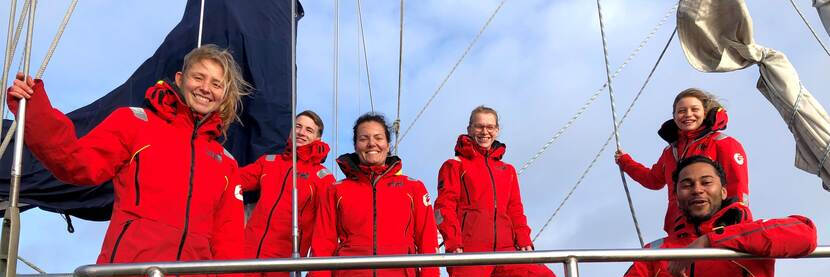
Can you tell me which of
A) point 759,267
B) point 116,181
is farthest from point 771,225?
point 116,181

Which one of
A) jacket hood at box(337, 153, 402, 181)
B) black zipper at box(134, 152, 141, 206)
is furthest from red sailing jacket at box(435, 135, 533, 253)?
black zipper at box(134, 152, 141, 206)

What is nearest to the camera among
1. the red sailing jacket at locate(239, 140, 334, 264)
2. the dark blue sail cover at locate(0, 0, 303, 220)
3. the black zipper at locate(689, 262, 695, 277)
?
the black zipper at locate(689, 262, 695, 277)

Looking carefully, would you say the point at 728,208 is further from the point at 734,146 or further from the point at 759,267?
the point at 734,146

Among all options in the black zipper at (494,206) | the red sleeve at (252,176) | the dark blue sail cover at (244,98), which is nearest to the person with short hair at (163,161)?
the red sleeve at (252,176)

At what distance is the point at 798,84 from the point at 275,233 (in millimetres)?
2841

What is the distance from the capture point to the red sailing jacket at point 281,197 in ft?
16.3

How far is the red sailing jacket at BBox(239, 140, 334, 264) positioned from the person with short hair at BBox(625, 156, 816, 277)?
6.67ft

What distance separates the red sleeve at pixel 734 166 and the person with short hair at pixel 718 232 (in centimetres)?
106

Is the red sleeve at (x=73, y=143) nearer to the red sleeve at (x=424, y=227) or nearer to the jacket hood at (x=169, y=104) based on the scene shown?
the jacket hood at (x=169, y=104)

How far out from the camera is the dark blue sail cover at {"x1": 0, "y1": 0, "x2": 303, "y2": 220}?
7.20 meters

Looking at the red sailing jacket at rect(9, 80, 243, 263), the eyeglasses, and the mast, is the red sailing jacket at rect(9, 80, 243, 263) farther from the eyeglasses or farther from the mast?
the eyeglasses

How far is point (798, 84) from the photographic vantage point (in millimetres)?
5004

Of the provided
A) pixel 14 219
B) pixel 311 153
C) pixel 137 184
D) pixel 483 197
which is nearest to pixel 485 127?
pixel 483 197

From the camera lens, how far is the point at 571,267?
284cm
